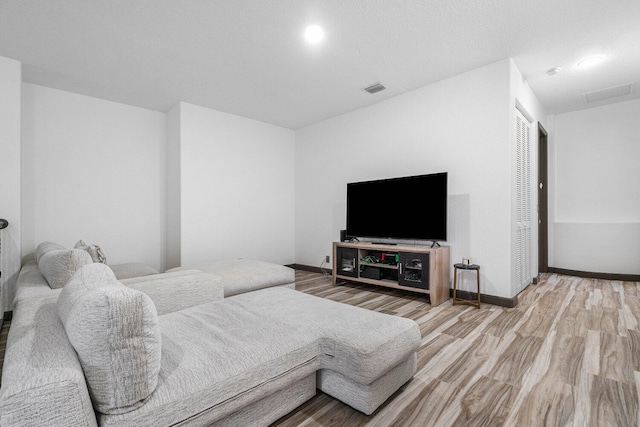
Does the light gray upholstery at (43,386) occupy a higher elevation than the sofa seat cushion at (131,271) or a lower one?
higher

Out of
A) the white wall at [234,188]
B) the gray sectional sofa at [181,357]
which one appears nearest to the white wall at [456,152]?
the white wall at [234,188]

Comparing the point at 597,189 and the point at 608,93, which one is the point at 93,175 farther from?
the point at 597,189

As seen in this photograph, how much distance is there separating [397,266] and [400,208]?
721mm

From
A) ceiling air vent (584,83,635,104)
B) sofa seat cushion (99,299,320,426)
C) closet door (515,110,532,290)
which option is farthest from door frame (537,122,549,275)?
sofa seat cushion (99,299,320,426)

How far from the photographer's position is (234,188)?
4793mm

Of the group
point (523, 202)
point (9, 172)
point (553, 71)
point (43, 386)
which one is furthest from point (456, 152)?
point (9, 172)

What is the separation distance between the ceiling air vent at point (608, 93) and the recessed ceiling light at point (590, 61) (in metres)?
0.97

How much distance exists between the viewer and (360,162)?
4.52 metres

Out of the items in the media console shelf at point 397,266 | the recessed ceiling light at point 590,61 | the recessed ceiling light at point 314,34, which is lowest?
the media console shelf at point 397,266

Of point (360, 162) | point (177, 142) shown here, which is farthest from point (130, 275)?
point (360, 162)

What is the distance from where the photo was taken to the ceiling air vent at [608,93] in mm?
3806

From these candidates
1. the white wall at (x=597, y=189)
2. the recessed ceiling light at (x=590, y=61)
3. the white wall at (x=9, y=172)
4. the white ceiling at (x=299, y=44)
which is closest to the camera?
the white ceiling at (x=299, y=44)

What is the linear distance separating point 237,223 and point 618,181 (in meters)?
5.83

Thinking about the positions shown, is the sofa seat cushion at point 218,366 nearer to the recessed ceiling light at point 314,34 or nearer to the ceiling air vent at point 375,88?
the recessed ceiling light at point 314,34
